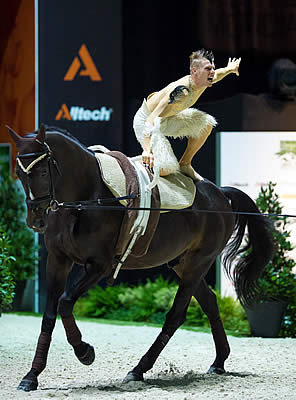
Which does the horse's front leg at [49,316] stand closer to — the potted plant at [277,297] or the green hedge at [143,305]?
the potted plant at [277,297]

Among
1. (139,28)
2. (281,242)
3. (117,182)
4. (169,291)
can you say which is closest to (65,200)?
(117,182)

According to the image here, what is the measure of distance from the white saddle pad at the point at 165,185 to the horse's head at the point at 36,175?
452mm

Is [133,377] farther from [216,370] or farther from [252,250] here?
[252,250]

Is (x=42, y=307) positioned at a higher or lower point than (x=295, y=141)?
lower

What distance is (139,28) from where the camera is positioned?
9.05 metres

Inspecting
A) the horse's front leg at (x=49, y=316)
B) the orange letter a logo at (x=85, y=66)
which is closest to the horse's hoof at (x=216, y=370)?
the horse's front leg at (x=49, y=316)

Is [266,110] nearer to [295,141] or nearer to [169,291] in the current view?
[295,141]

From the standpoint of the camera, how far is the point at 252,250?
5707 mm

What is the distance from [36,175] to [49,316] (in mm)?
906

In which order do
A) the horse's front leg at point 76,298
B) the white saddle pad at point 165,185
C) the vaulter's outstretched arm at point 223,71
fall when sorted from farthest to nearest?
the vaulter's outstretched arm at point 223,71 < the white saddle pad at point 165,185 < the horse's front leg at point 76,298

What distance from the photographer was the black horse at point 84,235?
4285 mm

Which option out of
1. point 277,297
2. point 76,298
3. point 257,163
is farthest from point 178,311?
point 257,163

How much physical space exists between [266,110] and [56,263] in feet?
15.5

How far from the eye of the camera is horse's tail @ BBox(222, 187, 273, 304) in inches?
224
